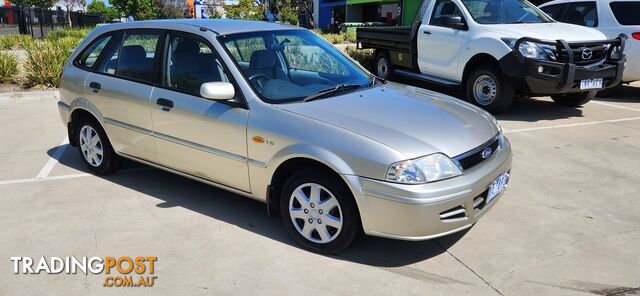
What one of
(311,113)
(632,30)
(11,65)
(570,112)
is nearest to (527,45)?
(570,112)

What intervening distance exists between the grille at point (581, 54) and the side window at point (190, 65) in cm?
530

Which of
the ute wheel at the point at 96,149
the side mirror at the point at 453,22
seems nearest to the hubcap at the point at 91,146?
the ute wheel at the point at 96,149

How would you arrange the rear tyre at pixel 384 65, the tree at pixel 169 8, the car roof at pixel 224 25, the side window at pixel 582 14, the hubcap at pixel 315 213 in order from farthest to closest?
the tree at pixel 169 8
the rear tyre at pixel 384 65
the side window at pixel 582 14
the car roof at pixel 224 25
the hubcap at pixel 315 213

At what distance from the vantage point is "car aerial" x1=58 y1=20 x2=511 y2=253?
11.0 ft

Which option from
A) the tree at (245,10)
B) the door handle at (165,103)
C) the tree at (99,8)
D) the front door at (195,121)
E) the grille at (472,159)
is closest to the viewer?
the grille at (472,159)

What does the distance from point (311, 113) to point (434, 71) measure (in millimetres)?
5919

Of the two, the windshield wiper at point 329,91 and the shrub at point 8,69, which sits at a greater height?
the windshield wiper at point 329,91

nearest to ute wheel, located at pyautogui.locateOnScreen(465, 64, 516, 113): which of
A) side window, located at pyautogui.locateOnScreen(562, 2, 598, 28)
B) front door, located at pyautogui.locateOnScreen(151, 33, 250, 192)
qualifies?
side window, located at pyautogui.locateOnScreen(562, 2, 598, 28)

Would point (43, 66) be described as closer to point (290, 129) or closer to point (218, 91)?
point (218, 91)

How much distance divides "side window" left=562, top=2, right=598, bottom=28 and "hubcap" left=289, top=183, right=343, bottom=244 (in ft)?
26.6

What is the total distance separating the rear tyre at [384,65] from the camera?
1053cm

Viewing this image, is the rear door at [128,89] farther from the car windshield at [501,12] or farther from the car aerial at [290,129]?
the car windshield at [501,12]

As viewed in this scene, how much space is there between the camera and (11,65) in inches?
443

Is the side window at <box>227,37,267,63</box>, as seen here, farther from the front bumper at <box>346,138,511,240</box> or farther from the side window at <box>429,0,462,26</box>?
the side window at <box>429,0,462,26</box>
